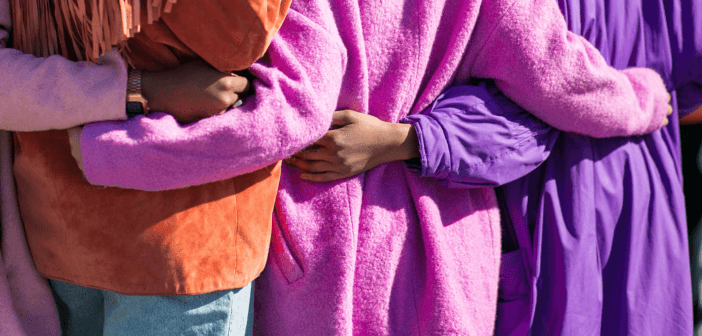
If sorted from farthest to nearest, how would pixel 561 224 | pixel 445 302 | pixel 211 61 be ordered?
pixel 561 224, pixel 445 302, pixel 211 61

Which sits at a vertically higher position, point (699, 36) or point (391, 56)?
point (699, 36)

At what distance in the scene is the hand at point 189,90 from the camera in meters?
0.93

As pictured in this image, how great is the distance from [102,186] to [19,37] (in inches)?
11.1

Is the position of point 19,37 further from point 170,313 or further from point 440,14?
point 440,14

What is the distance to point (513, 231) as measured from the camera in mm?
1384

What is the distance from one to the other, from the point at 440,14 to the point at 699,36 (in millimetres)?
644

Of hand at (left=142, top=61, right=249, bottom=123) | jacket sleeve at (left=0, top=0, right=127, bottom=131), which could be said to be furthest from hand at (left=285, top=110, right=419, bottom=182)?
jacket sleeve at (left=0, top=0, right=127, bottom=131)

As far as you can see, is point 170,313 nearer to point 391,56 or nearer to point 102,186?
point 102,186

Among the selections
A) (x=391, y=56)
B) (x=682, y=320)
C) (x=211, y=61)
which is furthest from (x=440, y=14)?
(x=682, y=320)

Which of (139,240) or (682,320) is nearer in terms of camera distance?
(139,240)

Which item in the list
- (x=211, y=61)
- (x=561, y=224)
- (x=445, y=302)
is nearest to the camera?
(x=211, y=61)

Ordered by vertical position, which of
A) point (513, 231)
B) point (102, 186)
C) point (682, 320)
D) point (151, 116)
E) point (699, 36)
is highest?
point (699, 36)

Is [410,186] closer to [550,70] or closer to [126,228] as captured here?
[550,70]

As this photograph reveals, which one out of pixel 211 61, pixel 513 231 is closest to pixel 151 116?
pixel 211 61
